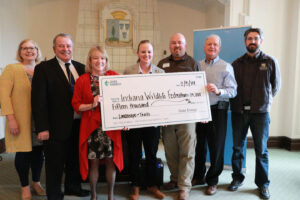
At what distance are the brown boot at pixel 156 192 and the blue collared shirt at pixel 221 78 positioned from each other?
109cm

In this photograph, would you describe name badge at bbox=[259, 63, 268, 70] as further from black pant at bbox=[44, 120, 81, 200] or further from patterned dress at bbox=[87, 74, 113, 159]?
black pant at bbox=[44, 120, 81, 200]

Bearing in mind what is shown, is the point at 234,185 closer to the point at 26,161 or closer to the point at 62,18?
the point at 26,161

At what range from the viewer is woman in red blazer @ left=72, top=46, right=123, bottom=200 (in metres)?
1.92

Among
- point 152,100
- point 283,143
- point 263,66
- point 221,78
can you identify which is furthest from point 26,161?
point 283,143

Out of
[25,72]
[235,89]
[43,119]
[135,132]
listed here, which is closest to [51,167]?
[43,119]

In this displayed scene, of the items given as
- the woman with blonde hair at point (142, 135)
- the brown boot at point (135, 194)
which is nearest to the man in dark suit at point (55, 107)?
the woman with blonde hair at point (142, 135)

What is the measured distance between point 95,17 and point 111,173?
401cm

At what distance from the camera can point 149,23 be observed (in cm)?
518

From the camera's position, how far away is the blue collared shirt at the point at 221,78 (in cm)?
229

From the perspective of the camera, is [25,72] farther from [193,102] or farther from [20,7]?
[20,7]

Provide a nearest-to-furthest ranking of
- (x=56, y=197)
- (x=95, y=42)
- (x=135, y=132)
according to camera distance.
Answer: (x=56, y=197)
(x=135, y=132)
(x=95, y=42)

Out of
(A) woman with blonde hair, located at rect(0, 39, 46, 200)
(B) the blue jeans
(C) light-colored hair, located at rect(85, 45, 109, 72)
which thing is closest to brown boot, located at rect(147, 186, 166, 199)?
(B) the blue jeans

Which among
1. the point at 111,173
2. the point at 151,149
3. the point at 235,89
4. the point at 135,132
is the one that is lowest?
the point at 111,173

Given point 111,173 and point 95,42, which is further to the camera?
point 95,42
